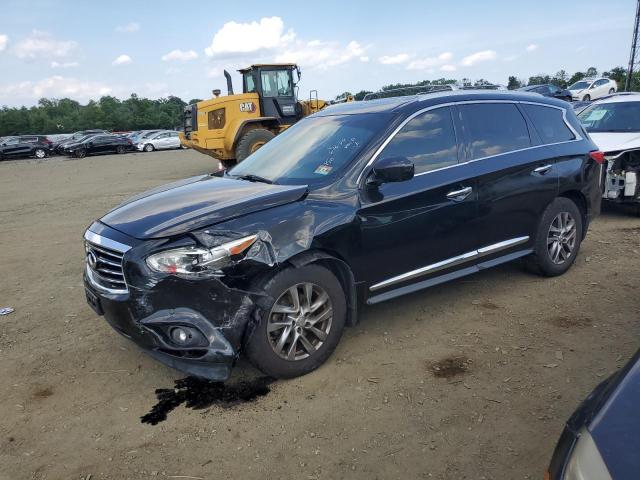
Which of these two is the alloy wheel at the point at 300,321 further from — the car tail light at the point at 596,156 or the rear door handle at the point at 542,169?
the car tail light at the point at 596,156

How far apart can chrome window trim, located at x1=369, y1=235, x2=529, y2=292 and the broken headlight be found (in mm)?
1216

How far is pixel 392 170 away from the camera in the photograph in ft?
11.5

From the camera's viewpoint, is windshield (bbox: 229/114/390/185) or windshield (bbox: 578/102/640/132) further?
windshield (bbox: 578/102/640/132)

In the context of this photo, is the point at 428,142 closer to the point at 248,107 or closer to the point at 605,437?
the point at 605,437

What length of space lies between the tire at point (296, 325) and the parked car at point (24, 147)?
36.0 m

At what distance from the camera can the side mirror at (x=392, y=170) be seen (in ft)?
11.5

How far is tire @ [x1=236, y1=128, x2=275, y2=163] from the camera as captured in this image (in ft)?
43.7

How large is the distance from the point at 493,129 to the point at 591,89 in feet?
93.7

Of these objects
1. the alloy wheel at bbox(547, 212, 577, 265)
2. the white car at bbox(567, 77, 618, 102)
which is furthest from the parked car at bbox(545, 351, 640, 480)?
the white car at bbox(567, 77, 618, 102)

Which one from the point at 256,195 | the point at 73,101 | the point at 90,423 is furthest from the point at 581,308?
the point at 73,101

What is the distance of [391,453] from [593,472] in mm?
1336

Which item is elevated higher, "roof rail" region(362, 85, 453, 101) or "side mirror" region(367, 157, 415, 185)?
"roof rail" region(362, 85, 453, 101)

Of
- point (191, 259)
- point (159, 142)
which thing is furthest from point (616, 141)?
point (159, 142)

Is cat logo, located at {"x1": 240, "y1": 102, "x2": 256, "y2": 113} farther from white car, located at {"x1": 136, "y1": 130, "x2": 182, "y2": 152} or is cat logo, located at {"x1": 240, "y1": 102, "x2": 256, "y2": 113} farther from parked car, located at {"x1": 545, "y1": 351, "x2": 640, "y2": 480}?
white car, located at {"x1": 136, "y1": 130, "x2": 182, "y2": 152}
